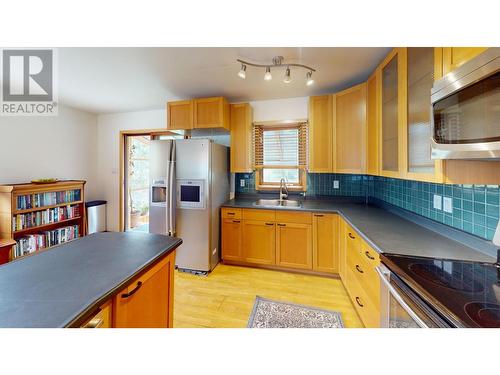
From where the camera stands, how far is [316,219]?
94.4 inches

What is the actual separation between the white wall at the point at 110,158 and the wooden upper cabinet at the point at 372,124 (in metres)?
3.91

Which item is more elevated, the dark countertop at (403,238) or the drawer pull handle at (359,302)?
the dark countertop at (403,238)

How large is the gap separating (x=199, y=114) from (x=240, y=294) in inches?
93.5

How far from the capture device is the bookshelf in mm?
2512

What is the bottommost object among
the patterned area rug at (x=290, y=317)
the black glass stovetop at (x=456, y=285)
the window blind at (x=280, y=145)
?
the patterned area rug at (x=290, y=317)

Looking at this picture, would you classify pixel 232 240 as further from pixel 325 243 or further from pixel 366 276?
pixel 366 276

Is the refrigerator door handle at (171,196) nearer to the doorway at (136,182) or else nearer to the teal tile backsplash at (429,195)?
the doorway at (136,182)

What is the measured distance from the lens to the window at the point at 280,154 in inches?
116

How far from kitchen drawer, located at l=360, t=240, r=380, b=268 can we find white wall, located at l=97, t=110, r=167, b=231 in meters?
4.14

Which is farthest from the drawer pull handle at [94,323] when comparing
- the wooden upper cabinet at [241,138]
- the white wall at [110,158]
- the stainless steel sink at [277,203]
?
the white wall at [110,158]

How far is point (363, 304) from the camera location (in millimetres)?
1573
